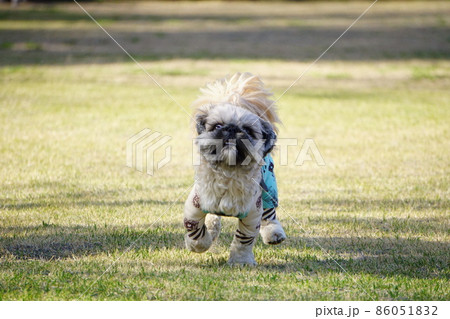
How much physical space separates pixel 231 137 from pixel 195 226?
90 cm

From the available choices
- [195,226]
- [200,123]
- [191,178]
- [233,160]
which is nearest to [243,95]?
[200,123]

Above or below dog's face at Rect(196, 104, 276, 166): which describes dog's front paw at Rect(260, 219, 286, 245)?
below

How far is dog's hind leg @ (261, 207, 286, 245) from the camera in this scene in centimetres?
581

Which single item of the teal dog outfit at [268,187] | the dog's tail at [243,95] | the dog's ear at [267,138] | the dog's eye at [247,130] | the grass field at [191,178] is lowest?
the grass field at [191,178]

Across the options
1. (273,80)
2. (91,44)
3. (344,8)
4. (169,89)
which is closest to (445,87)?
(273,80)

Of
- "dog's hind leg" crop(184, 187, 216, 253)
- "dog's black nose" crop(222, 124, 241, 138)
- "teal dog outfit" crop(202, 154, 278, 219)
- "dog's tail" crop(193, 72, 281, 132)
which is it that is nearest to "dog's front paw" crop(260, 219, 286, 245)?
"teal dog outfit" crop(202, 154, 278, 219)

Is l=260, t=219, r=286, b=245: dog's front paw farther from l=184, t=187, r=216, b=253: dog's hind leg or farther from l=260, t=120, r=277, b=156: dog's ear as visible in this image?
l=260, t=120, r=277, b=156: dog's ear

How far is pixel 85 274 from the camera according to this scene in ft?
17.0

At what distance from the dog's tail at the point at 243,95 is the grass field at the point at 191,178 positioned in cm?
132

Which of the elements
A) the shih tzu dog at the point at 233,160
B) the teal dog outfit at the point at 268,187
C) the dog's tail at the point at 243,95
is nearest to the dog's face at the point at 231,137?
the shih tzu dog at the point at 233,160

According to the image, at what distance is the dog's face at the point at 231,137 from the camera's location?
4.84 meters

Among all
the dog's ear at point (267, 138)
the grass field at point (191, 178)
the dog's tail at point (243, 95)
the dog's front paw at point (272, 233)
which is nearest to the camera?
the dog's ear at point (267, 138)

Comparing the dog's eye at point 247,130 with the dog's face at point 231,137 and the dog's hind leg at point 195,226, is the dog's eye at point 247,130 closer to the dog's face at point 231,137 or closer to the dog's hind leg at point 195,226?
the dog's face at point 231,137
